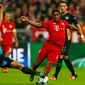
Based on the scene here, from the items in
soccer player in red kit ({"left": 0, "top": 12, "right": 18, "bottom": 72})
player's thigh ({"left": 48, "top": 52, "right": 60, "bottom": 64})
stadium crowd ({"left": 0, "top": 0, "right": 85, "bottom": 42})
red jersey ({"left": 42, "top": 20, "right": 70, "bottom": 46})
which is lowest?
stadium crowd ({"left": 0, "top": 0, "right": 85, "bottom": 42})

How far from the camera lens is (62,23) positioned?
1397 centimetres

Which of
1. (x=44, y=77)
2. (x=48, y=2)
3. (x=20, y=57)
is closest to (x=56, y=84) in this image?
(x=44, y=77)

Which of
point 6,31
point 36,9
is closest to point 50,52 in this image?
point 6,31

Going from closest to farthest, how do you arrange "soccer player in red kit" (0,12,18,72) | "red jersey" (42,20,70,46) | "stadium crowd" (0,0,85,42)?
"red jersey" (42,20,70,46) < "soccer player in red kit" (0,12,18,72) < "stadium crowd" (0,0,85,42)

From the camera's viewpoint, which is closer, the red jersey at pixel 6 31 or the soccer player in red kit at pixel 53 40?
the soccer player in red kit at pixel 53 40

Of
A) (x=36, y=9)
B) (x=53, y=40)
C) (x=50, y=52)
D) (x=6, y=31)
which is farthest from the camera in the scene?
(x=36, y=9)

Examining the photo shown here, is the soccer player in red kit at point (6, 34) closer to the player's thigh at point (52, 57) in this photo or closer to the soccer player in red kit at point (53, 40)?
the soccer player in red kit at point (53, 40)

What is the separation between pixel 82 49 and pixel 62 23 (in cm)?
778

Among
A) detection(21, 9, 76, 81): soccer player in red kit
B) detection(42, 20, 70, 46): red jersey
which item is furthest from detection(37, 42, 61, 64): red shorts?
detection(42, 20, 70, 46): red jersey

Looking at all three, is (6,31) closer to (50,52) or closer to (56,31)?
(56,31)

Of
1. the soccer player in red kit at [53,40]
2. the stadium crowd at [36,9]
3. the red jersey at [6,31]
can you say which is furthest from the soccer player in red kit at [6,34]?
the soccer player in red kit at [53,40]

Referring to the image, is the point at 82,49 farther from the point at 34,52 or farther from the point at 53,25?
the point at 53,25

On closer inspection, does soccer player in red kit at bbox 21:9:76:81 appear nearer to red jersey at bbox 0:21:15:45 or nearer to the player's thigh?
the player's thigh

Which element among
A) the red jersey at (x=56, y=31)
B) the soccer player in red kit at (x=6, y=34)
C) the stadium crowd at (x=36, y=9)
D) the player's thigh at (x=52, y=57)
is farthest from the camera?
the stadium crowd at (x=36, y=9)
